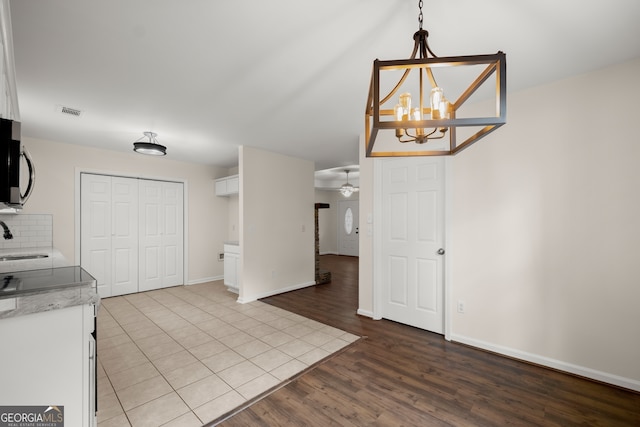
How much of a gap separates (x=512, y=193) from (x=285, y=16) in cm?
243

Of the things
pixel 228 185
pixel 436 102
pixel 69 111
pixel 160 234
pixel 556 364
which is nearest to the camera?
pixel 436 102

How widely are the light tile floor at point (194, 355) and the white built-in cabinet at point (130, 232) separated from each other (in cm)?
Answer: 67

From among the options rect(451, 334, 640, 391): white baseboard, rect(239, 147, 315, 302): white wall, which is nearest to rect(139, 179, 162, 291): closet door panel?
rect(239, 147, 315, 302): white wall

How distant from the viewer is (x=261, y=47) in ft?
6.25

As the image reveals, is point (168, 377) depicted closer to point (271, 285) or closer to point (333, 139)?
point (271, 285)

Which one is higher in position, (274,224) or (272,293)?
(274,224)

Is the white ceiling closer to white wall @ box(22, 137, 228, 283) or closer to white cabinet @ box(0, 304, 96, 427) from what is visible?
white wall @ box(22, 137, 228, 283)

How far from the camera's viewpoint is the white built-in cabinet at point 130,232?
4430mm

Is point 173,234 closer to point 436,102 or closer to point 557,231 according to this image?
point 436,102

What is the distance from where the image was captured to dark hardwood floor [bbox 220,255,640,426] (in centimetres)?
180

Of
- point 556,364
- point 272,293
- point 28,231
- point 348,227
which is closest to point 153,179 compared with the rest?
point 28,231

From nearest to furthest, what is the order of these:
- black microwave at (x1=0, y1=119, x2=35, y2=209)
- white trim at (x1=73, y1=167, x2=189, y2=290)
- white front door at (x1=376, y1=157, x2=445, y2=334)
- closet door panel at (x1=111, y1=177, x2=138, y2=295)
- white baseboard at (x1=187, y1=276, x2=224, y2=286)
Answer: black microwave at (x1=0, y1=119, x2=35, y2=209) → white front door at (x1=376, y1=157, x2=445, y2=334) → white trim at (x1=73, y1=167, x2=189, y2=290) → closet door panel at (x1=111, y1=177, x2=138, y2=295) → white baseboard at (x1=187, y1=276, x2=224, y2=286)

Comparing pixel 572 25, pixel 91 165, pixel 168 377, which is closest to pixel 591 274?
pixel 572 25

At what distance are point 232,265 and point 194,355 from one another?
223 cm
